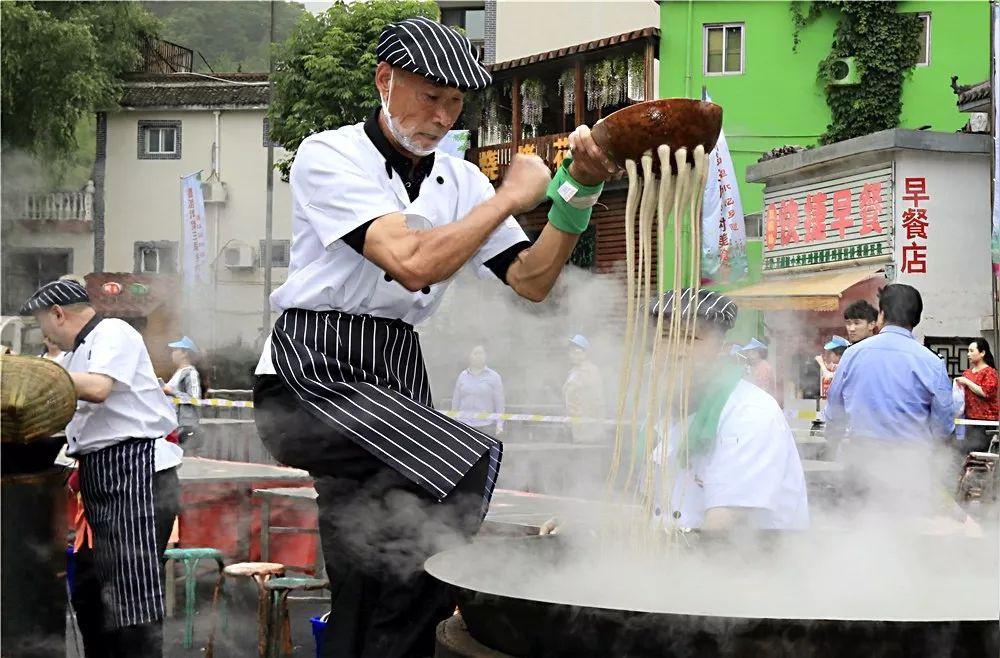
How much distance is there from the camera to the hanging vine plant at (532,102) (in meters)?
23.2

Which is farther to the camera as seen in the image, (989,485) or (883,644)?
(989,485)

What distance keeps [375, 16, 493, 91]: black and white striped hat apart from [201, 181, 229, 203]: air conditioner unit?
24.6m

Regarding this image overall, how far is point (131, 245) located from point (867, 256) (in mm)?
16271

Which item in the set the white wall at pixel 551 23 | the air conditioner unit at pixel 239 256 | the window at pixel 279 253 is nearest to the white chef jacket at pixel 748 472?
the white wall at pixel 551 23

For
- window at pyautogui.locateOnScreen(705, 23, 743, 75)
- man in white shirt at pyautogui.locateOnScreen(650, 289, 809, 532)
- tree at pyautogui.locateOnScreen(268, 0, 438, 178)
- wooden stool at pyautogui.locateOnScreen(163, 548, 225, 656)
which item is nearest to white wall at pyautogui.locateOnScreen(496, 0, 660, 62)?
window at pyautogui.locateOnScreen(705, 23, 743, 75)

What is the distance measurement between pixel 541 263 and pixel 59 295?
289 cm

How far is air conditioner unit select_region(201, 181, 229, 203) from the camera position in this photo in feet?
86.0

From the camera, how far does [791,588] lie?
248 centimetres

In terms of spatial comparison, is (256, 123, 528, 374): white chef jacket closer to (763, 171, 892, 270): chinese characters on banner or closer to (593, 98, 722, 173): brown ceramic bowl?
(593, 98, 722, 173): brown ceramic bowl

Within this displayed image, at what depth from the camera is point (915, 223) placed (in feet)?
55.2

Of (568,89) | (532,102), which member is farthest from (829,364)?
(532,102)

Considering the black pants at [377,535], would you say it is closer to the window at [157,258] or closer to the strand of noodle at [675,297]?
the strand of noodle at [675,297]

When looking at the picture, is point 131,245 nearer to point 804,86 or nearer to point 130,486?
point 804,86

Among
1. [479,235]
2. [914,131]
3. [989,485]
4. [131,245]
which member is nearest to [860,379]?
[989,485]
